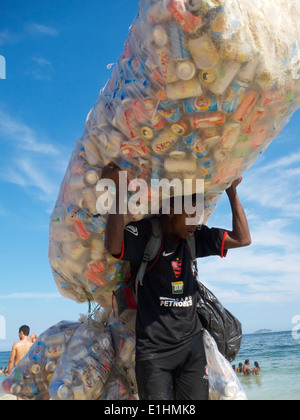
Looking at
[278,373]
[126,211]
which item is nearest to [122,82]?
[126,211]

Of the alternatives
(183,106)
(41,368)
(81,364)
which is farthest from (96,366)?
(183,106)

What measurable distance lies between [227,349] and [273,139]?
4.09 ft

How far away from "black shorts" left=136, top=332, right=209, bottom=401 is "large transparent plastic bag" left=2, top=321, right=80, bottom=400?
781mm

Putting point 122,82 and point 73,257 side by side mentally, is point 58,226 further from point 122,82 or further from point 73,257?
point 122,82

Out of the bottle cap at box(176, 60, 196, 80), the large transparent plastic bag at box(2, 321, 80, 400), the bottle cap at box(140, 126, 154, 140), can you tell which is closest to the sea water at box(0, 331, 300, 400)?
the large transparent plastic bag at box(2, 321, 80, 400)

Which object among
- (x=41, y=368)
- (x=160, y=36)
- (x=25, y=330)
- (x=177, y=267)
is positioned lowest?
(x=25, y=330)

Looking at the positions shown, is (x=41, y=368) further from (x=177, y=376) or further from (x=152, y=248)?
(x=152, y=248)

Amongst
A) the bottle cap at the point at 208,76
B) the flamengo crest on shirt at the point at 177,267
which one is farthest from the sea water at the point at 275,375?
the bottle cap at the point at 208,76

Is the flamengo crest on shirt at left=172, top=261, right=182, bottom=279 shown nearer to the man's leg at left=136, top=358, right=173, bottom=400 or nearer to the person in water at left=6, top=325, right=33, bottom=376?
the man's leg at left=136, top=358, right=173, bottom=400

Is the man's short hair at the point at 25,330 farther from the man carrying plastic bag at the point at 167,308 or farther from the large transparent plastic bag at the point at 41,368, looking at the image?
the man carrying plastic bag at the point at 167,308

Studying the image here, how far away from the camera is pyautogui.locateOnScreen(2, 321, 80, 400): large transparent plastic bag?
8.24 ft

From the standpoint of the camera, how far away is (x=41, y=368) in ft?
8.30

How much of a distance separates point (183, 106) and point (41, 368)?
6.19 ft
